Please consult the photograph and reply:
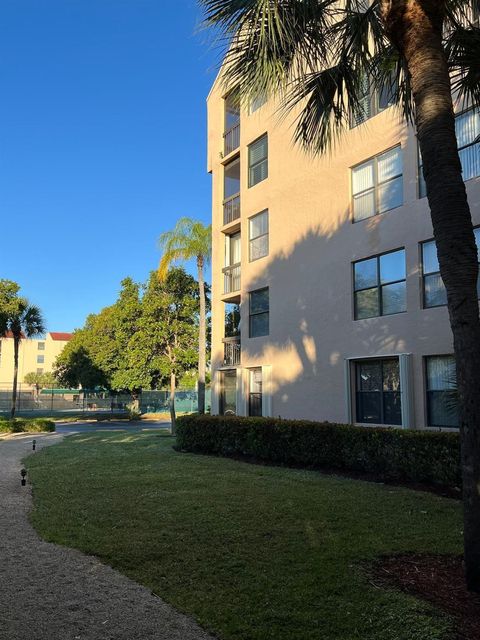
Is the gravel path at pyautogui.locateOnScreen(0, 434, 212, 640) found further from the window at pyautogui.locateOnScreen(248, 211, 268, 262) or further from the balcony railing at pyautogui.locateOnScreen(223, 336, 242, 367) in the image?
the balcony railing at pyautogui.locateOnScreen(223, 336, 242, 367)

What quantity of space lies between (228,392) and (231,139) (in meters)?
10.3

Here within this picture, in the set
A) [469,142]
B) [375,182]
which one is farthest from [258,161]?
[469,142]

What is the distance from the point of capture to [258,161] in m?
20.1

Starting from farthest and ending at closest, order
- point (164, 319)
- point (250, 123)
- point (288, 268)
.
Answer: point (164, 319), point (250, 123), point (288, 268)

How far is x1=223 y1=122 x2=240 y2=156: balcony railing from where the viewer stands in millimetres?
22047

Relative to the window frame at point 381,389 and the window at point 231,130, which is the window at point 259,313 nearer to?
the window frame at point 381,389

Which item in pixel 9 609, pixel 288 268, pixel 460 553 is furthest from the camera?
pixel 288 268

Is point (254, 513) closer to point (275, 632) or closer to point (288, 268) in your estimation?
point (275, 632)

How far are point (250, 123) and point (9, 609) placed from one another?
62.3 ft

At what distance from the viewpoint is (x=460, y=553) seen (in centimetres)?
577

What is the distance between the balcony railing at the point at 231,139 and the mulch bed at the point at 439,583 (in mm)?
18968

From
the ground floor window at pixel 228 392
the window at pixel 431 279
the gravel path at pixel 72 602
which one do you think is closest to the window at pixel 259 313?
the ground floor window at pixel 228 392

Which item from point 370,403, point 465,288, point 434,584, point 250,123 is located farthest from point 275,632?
point 250,123

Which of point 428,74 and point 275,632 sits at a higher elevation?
point 428,74
